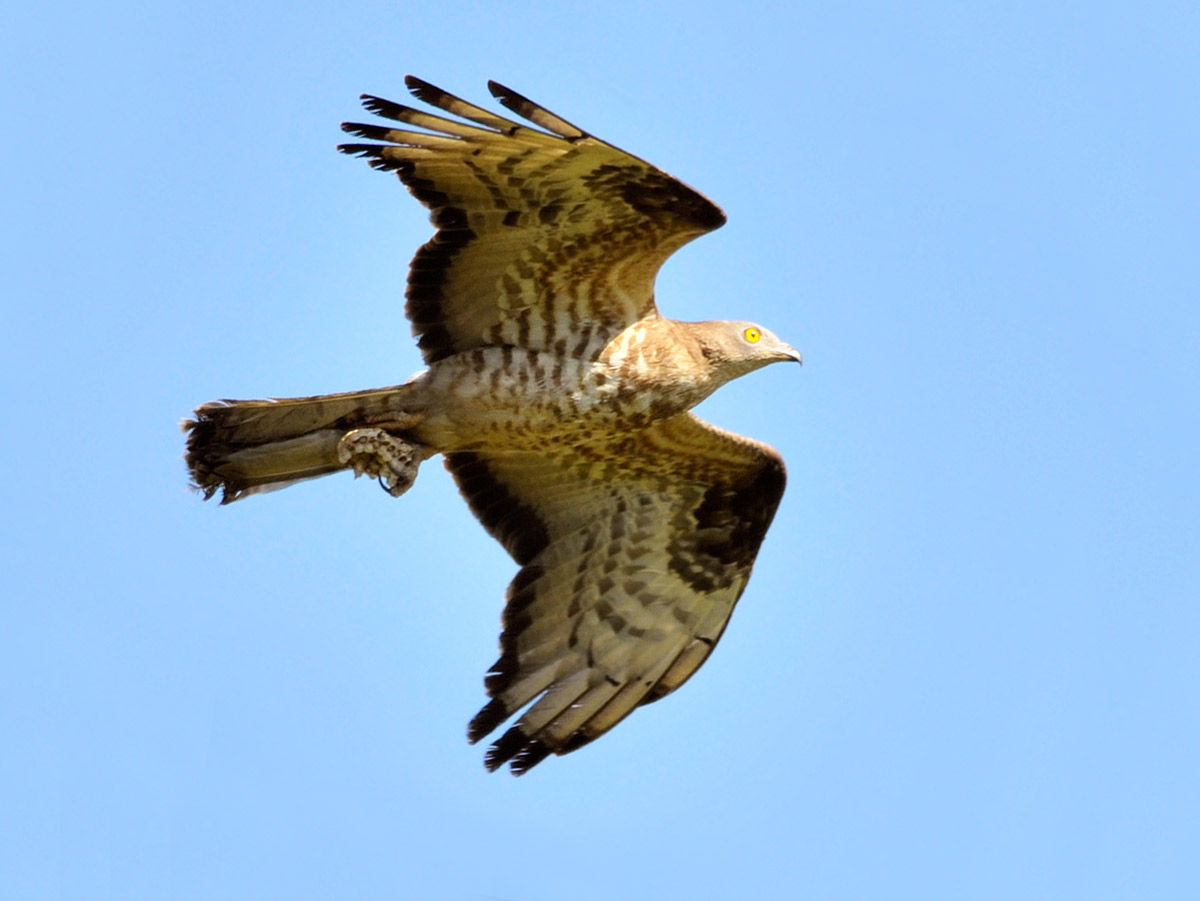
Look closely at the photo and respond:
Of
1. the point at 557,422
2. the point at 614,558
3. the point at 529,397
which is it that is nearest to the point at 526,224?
the point at 529,397

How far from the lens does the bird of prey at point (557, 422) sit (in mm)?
10367

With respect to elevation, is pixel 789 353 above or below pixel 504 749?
above

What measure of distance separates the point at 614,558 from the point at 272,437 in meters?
2.61

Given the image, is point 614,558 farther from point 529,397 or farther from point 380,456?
point 380,456

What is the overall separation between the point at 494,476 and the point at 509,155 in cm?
258

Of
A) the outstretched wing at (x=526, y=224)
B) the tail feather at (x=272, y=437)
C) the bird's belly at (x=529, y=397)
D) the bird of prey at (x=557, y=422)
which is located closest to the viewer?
the outstretched wing at (x=526, y=224)

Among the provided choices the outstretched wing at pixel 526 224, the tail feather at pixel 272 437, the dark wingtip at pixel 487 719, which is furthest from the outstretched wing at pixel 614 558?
the tail feather at pixel 272 437

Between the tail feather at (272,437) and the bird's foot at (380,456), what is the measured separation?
98mm

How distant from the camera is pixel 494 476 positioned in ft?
39.4

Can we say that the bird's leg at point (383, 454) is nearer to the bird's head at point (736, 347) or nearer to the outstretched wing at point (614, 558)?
the outstretched wing at point (614, 558)

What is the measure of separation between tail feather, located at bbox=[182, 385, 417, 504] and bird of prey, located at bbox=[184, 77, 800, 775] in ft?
0.04

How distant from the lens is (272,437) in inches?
424

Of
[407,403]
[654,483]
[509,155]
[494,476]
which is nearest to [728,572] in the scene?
[654,483]

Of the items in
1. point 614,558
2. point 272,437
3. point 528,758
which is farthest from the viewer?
point 614,558
